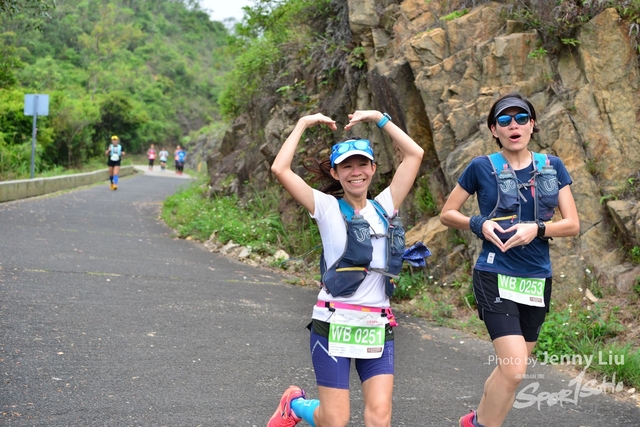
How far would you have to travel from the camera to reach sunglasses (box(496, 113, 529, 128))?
430 cm

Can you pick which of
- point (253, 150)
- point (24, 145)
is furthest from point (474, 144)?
point (24, 145)

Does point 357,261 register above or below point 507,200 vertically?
below

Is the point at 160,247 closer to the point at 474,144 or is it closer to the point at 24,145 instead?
the point at 474,144

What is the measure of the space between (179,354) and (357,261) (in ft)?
10.2

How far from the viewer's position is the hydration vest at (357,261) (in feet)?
12.0

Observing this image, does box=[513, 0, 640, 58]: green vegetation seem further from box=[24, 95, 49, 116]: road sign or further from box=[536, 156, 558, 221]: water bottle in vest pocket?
box=[24, 95, 49, 116]: road sign

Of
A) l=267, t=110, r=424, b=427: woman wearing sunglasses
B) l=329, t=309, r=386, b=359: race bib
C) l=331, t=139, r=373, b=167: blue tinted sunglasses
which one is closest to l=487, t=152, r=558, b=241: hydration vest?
l=267, t=110, r=424, b=427: woman wearing sunglasses

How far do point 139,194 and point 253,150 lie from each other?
1029 centimetres

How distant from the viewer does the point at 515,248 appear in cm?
428

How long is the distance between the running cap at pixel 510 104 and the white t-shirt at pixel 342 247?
1.08 meters

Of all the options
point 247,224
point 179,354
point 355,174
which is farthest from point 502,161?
point 247,224

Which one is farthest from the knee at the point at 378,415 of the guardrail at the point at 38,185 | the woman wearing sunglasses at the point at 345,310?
the guardrail at the point at 38,185

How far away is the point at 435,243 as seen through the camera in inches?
374

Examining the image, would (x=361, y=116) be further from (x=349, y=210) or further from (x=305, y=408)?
(x=305, y=408)
